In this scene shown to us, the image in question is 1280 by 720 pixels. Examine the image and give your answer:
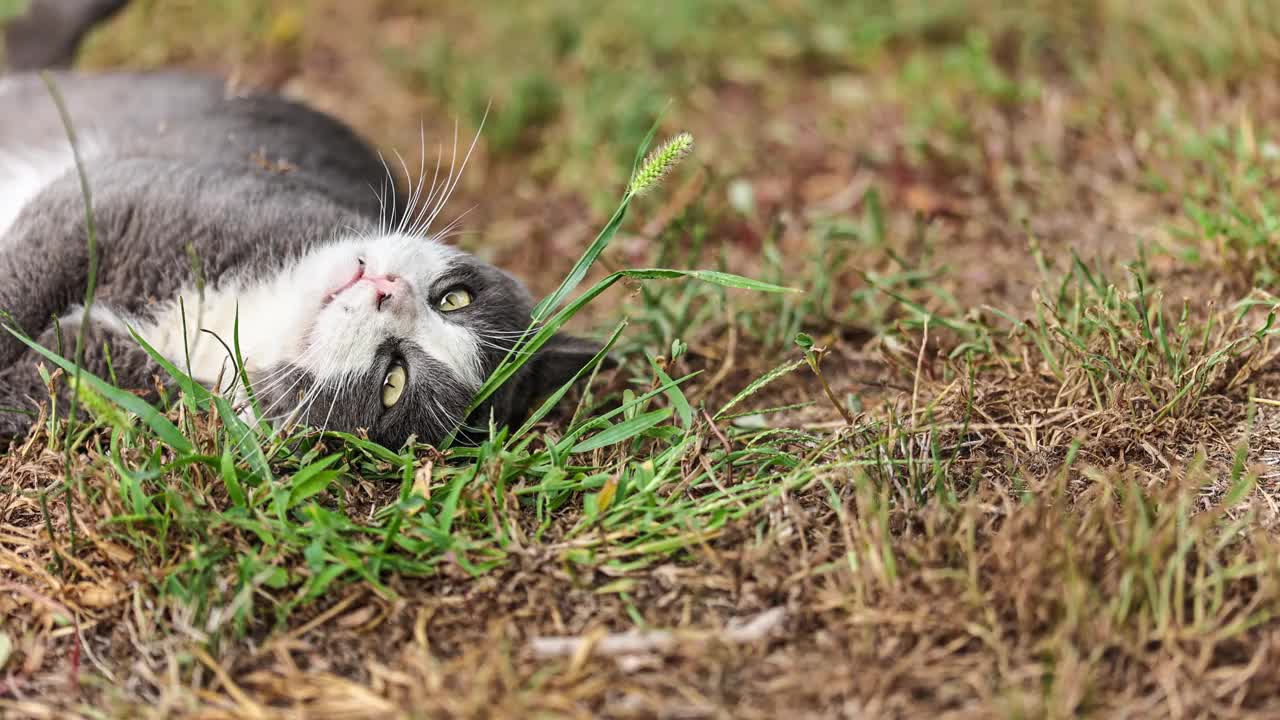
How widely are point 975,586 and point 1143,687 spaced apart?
0.28 m

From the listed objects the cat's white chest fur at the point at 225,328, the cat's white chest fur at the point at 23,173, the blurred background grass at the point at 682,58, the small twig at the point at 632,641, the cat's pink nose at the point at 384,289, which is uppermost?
the blurred background grass at the point at 682,58

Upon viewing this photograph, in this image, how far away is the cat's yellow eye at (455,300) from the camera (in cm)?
238

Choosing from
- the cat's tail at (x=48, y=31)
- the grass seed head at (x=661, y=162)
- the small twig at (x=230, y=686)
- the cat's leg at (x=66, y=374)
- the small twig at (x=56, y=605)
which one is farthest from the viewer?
the cat's tail at (x=48, y=31)

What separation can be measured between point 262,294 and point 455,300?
0.44 m

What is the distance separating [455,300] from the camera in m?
2.41

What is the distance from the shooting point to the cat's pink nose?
220 cm

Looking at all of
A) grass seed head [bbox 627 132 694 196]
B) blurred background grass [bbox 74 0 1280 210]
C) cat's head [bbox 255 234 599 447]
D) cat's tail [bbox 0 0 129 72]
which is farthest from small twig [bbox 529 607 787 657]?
cat's tail [bbox 0 0 129 72]

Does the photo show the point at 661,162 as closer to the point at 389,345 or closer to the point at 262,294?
the point at 389,345

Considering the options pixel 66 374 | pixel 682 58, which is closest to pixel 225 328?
pixel 66 374

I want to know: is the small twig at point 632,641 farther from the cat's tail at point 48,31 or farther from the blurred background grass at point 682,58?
the cat's tail at point 48,31

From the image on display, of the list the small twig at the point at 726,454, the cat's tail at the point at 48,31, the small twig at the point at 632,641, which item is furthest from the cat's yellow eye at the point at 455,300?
the cat's tail at the point at 48,31

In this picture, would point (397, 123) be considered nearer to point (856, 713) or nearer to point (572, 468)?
point (572, 468)

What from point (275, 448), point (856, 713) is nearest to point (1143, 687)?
point (856, 713)

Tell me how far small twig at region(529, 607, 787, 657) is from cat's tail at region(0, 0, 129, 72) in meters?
2.99
